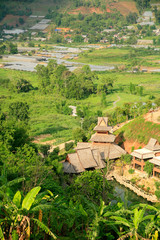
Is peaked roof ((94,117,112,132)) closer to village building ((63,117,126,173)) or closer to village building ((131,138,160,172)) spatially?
village building ((63,117,126,173))

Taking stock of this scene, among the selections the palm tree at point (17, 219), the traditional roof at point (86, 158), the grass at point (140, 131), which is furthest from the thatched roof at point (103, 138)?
the palm tree at point (17, 219)

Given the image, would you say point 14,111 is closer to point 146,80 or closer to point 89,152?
point 89,152

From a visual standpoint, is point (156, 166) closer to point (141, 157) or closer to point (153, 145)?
point (141, 157)

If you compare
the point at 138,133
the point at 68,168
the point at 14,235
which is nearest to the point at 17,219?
the point at 14,235

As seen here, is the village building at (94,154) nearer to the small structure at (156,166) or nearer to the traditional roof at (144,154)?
the traditional roof at (144,154)

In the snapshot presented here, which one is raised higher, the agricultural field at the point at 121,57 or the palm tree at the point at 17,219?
the palm tree at the point at 17,219

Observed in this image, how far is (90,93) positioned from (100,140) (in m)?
30.1

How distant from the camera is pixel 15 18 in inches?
5728

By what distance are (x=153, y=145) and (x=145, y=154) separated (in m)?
1.35

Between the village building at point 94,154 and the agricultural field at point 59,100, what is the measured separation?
6.82 metres

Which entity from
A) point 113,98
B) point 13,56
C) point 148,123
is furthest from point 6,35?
point 148,123

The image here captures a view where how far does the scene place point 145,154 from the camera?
24812 mm

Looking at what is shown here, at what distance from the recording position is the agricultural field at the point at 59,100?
127 feet

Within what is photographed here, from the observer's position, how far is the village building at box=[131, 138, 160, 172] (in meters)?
24.7
